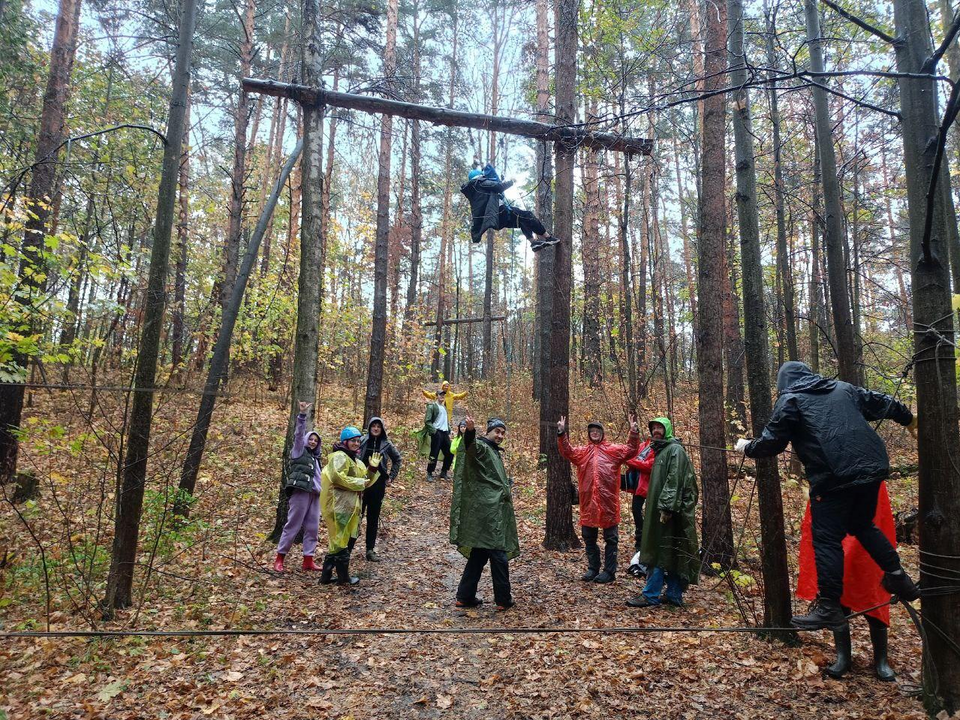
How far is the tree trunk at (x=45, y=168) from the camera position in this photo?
8.16 m

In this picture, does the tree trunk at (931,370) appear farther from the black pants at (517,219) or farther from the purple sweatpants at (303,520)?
the purple sweatpants at (303,520)

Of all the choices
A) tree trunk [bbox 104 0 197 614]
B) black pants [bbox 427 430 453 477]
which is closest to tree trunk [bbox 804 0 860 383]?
black pants [bbox 427 430 453 477]

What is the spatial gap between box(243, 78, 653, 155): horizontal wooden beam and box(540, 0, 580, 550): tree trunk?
0.36m

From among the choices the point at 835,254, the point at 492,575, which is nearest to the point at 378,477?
the point at 492,575

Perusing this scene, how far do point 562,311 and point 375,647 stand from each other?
476cm

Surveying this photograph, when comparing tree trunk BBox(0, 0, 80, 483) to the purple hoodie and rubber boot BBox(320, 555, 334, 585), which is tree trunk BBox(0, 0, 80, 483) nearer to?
the purple hoodie

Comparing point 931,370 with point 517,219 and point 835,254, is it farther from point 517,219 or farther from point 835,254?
point 835,254

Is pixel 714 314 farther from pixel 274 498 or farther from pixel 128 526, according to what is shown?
pixel 274 498

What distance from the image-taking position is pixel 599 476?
6.31m

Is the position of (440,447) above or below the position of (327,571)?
above

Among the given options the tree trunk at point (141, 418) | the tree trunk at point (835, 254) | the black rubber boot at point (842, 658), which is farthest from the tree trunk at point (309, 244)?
the tree trunk at point (835, 254)

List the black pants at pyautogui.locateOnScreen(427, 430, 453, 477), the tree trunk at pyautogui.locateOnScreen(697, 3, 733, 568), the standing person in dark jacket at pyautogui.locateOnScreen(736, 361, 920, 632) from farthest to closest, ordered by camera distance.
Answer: the black pants at pyautogui.locateOnScreen(427, 430, 453, 477) → the tree trunk at pyautogui.locateOnScreen(697, 3, 733, 568) → the standing person in dark jacket at pyautogui.locateOnScreen(736, 361, 920, 632)

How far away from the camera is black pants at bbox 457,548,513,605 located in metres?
5.56

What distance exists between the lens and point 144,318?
5.15m
